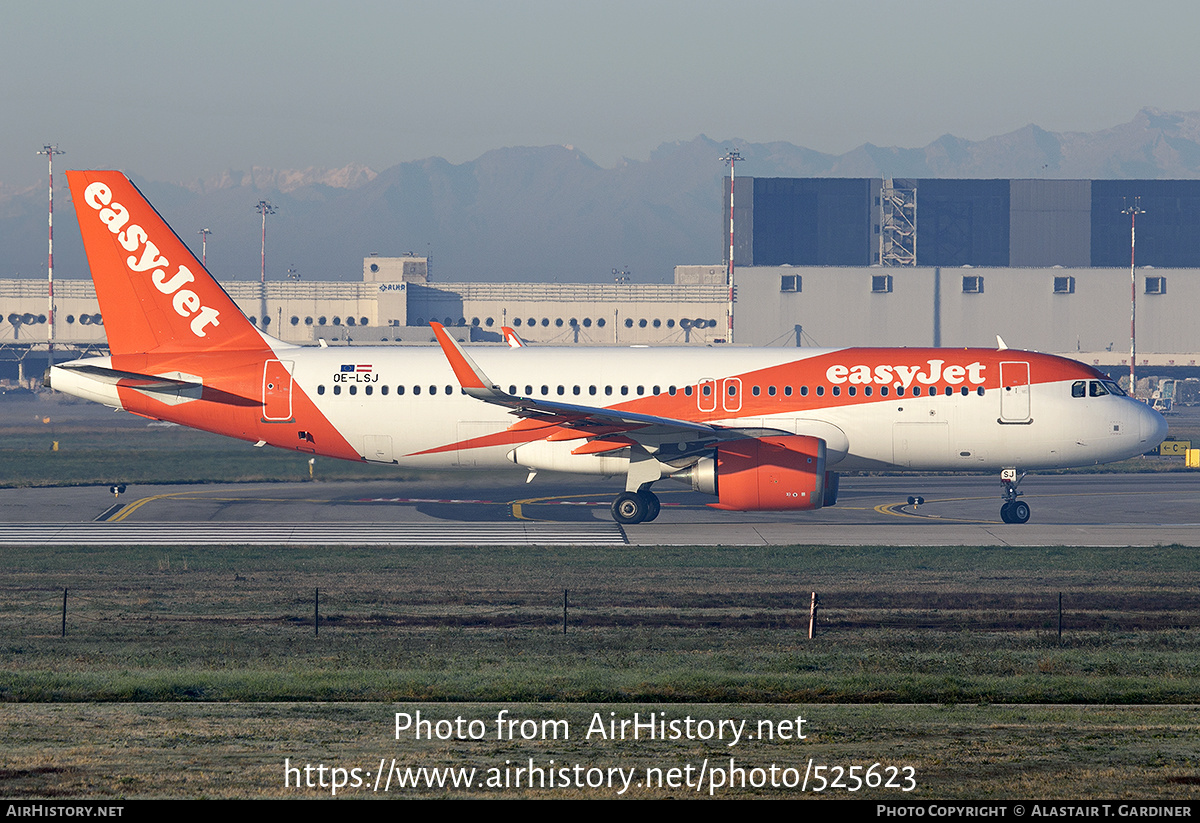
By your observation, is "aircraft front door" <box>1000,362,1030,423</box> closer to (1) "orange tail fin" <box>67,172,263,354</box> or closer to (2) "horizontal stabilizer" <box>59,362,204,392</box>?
(1) "orange tail fin" <box>67,172,263,354</box>

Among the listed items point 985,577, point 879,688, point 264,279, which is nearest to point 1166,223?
point 264,279

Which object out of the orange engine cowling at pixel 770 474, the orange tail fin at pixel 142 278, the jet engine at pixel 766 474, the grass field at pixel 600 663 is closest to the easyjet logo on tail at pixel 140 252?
the orange tail fin at pixel 142 278

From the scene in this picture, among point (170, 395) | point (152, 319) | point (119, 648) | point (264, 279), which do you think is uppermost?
point (264, 279)

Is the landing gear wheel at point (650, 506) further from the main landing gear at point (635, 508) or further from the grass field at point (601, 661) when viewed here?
the grass field at point (601, 661)

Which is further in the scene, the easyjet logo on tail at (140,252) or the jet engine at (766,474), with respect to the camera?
the easyjet logo on tail at (140,252)

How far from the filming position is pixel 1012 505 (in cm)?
3734

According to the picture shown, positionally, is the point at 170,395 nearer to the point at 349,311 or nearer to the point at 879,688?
the point at 879,688

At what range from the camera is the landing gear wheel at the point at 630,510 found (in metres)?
36.5

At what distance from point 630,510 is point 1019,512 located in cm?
1170

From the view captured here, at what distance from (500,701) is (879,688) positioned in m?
5.52

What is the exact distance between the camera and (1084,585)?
27.0 metres

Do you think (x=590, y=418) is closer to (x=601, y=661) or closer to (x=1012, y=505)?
(x=1012, y=505)

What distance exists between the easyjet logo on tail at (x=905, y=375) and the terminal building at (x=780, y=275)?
286 ft

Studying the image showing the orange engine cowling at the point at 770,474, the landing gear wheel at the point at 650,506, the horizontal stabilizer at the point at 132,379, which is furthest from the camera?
the landing gear wheel at the point at 650,506
